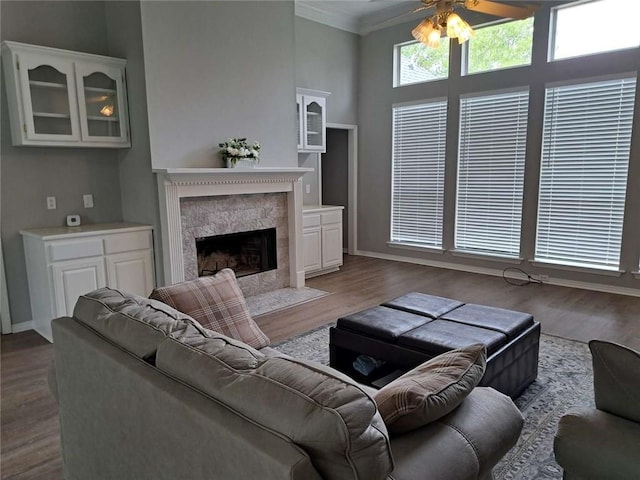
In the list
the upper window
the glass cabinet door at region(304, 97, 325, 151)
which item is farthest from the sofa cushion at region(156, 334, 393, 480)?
the upper window

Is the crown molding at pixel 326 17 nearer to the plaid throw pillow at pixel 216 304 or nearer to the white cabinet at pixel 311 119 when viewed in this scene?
the white cabinet at pixel 311 119

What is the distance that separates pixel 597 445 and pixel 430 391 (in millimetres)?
542

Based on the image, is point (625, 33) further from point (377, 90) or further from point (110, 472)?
point (110, 472)

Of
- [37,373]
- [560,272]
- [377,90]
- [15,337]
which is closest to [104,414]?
[37,373]

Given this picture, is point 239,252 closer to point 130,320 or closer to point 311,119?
point 311,119

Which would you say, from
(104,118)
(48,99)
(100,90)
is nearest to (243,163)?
(104,118)

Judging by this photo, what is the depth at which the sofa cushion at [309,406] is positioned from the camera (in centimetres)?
96

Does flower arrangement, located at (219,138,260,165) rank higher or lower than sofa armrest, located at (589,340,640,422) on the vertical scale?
higher

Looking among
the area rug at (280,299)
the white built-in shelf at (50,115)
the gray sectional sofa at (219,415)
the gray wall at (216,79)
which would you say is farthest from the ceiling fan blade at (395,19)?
the gray sectional sofa at (219,415)

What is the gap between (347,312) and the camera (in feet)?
14.6

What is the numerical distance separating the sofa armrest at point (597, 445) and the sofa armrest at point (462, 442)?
15 centimetres

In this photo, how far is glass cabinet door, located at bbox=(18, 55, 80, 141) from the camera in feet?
12.1

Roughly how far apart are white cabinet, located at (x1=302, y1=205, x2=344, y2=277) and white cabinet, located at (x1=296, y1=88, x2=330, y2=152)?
2.85 feet

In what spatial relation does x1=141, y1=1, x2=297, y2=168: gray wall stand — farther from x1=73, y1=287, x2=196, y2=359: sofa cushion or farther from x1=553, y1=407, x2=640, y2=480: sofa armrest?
x1=553, y1=407, x2=640, y2=480: sofa armrest
